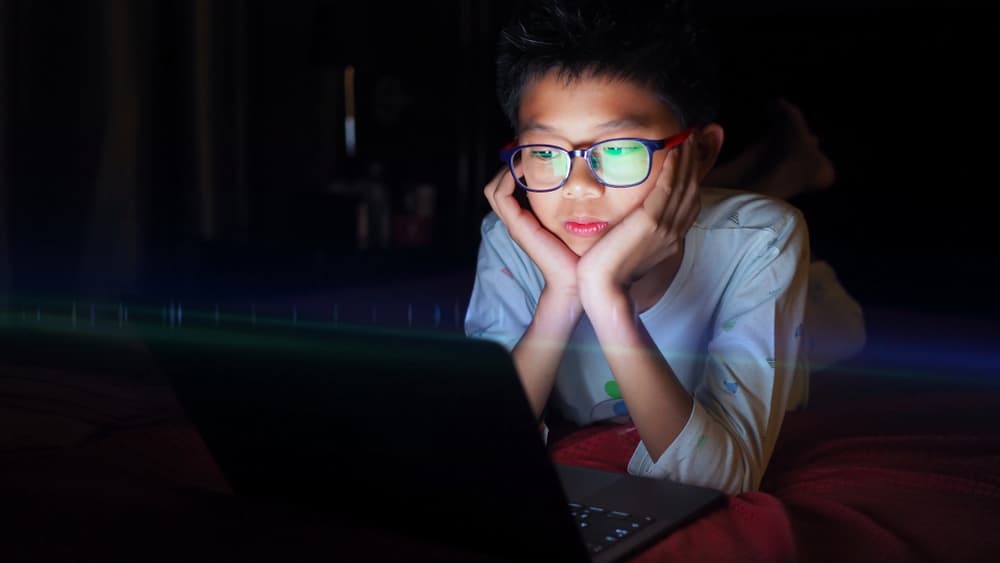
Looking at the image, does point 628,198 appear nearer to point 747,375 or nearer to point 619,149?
point 619,149

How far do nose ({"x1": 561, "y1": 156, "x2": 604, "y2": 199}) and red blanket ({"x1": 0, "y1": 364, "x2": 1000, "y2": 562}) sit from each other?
1.04 ft

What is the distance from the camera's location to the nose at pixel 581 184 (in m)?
1.14

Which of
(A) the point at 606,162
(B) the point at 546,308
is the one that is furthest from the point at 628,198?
(B) the point at 546,308

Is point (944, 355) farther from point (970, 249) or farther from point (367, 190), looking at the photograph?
point (367, 190)

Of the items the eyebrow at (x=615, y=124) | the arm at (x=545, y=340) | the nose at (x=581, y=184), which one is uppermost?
the eyebrow at (x=615, y=124)

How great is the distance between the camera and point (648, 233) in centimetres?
111

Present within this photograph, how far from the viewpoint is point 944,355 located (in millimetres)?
1847

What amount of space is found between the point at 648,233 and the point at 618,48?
0.24 m

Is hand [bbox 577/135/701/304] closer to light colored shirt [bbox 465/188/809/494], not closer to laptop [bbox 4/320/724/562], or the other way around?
light colored shirt [bbox 465/188/809/494]

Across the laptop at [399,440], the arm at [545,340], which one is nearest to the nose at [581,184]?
the arm at [545,340]

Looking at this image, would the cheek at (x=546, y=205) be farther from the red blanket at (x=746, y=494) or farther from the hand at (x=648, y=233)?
the red blanket at (x=746, y=494)

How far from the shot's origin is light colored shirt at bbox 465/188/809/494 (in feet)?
3.59

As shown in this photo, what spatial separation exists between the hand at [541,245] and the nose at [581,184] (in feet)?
0.20

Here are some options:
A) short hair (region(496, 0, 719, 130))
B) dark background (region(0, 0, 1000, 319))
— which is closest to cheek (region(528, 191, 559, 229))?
short hair (region(496, 0, 719, 130))
